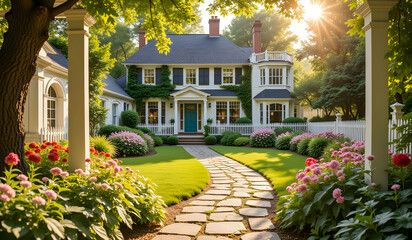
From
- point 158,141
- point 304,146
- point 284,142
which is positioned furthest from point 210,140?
point 304,146

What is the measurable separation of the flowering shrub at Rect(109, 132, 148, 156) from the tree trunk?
9436 mm

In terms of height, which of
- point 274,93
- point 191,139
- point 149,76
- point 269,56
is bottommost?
point 191,139

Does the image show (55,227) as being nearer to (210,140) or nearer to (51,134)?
(51,134)

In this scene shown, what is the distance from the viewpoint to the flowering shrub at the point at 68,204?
87.4 inches

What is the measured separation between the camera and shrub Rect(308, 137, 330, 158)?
11.7 meters

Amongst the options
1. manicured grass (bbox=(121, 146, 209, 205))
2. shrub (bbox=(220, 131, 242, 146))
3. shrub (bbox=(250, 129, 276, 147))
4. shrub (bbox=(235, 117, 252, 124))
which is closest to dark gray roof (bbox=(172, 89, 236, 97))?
shrub (bbox=(235, 117, 252, 124))

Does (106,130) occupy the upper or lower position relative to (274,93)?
lower

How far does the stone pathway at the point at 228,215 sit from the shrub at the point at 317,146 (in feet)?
17.5

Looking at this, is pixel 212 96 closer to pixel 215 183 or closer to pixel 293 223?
pixel 215 183

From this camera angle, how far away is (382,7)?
146 inches

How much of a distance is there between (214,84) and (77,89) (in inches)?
788

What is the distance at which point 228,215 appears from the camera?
4.53m

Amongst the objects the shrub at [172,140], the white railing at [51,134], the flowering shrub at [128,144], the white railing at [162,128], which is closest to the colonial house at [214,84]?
the white railing at [162,128]

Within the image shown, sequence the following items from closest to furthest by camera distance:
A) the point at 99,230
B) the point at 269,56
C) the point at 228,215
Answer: the point at 99,230 → the point at 228,215 → the point at 269,56
